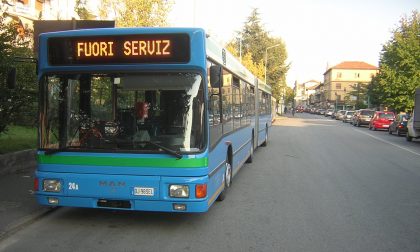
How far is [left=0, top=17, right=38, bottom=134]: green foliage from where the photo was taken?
955 cm

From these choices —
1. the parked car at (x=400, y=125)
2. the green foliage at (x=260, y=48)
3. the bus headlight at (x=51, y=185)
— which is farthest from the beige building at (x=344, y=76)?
the bus headlight at (x=51, y=185)

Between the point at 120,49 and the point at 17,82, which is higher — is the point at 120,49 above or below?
above

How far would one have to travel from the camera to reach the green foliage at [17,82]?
9555 mm

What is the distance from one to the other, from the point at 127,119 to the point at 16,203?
2.61 meters

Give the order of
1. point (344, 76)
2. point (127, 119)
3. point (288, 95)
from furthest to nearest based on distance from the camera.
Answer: point (344, 76) < point (288, 95) < point (127, 119)

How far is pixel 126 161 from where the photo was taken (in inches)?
224

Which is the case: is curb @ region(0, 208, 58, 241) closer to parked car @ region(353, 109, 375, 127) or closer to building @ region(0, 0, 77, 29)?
building @ region(0, 0, 77, 29)

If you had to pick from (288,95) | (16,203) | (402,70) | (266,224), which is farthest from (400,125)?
(288,95)

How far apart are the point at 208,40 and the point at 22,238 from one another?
3.50 m

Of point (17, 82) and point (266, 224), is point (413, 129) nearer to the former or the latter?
point (266, 224)

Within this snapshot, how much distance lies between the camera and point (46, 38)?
6.01m

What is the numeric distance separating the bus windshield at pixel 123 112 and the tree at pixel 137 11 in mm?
16376

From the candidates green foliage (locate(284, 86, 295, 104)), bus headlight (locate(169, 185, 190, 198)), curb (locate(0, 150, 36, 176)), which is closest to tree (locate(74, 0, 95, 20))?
curb (locate(0, 150, 36, 176))

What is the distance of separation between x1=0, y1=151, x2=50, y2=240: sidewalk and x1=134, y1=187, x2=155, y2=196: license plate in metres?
1.72
